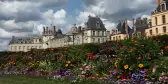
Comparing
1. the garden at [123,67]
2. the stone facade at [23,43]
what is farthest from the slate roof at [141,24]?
the stone facade at [23,43]

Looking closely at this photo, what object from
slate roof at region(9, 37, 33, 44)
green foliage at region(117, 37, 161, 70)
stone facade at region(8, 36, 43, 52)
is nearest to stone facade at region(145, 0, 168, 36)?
green foliage at region(117, 37, 161, 70)

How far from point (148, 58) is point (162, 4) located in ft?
168

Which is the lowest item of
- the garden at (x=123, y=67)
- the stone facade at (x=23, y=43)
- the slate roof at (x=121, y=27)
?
the garden at (x=123, y=67)

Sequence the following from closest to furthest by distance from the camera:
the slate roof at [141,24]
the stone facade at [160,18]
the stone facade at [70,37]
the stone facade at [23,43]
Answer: the stone facade at [160,18], the slate roof at [141,24], the stone facade at [70,37], the stone facade at [23,43]

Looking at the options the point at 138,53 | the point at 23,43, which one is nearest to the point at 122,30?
the point at 23,43

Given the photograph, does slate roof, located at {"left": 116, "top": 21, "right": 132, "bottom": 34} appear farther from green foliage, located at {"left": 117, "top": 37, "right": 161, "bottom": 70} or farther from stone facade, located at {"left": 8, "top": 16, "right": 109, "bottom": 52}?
green foliage, located at {"left": 117, "top": 37, "right": 161, "bottom": 70}

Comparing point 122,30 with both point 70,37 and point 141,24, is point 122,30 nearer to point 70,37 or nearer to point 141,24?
point 141,24

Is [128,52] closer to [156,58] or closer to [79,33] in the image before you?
[156,58]

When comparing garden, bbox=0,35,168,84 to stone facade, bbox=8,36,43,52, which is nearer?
garden, bbox=0,35,168,84

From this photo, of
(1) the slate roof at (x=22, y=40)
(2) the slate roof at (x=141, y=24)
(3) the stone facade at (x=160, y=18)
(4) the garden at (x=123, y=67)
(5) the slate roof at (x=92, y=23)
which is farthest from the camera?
(1) the slate roof at (x=22, y=40)

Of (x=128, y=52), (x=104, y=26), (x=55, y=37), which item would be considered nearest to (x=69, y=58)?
(x=128, y=52)

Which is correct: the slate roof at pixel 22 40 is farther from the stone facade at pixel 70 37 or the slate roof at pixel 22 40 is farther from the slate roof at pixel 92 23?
the slate roof at pixel 92 23

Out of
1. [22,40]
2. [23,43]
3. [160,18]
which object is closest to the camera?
[160,18]

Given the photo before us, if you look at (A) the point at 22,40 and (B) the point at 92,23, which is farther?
(A) the point at 22,40
